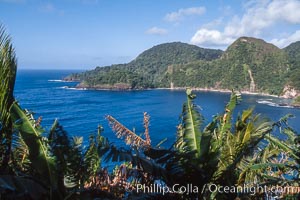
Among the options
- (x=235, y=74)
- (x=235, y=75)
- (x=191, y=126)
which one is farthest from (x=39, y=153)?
(x=235, y=74)

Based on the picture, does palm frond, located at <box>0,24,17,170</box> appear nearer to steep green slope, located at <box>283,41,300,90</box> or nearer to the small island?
the small island

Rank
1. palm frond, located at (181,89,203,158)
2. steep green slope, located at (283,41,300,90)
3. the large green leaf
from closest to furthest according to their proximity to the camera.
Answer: the large green leaf
palm frond, located at (181,89,203,158)
steep green slope, located at (283,41,300,90)

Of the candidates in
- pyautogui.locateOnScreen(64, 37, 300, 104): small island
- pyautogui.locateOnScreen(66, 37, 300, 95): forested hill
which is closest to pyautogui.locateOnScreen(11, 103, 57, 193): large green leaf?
pyautogui.locateOnScreen(64, 37, 300, 104): small island

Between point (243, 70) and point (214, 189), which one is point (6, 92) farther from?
point (243, 70)

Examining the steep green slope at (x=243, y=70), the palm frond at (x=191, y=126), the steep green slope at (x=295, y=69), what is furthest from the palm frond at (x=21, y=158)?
the steep green slope at (x=243, y=70)

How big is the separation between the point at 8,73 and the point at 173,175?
2.45 metres

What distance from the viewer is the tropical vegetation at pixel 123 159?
327 cm

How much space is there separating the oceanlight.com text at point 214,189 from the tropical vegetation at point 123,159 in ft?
0.08

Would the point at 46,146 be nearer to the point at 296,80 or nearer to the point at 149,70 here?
the point at 296,80

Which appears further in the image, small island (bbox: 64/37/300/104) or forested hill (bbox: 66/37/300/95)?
forested hill (bbox: 66/37/300/95)

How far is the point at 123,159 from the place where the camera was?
3.96 m

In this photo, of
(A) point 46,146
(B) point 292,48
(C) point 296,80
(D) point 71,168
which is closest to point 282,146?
(D) point 71,168

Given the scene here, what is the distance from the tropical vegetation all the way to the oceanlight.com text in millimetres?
24

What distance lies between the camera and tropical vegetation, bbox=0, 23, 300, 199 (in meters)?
3.27
